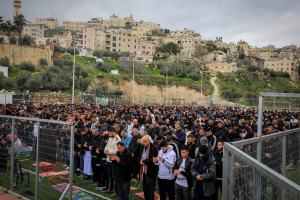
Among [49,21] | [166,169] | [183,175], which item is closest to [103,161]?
[166,169]

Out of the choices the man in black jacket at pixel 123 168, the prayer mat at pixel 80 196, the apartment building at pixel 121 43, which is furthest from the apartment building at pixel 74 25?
the man in black jacket at pixel 123 168

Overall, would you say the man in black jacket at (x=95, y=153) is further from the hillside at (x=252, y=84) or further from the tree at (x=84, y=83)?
the hillside at (x=252, y=84)

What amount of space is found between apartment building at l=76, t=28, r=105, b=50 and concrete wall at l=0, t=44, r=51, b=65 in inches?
1076

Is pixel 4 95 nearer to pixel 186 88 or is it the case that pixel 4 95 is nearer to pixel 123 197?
pixel 123 197

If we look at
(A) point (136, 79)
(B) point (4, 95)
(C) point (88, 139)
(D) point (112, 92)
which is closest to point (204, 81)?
(A) point (136, 79)

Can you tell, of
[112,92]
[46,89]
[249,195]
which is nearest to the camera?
[249,195]

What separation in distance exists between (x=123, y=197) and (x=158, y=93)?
53938mm

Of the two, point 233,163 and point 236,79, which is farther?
point 236,79

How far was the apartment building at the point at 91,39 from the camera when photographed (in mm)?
89975

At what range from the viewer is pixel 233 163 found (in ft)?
11.6

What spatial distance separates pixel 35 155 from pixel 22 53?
64108 mm

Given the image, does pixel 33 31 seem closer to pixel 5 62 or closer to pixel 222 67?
pixel 5 62

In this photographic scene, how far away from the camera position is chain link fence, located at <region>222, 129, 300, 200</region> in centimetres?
232

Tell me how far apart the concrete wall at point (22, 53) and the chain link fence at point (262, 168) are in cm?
6566
